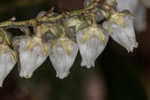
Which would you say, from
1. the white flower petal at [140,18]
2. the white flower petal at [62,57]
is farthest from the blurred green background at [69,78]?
the white flower petal at [62,57]

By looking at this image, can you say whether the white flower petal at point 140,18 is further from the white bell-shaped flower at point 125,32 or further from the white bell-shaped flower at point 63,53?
the white bell-shaped flower at point 63,53

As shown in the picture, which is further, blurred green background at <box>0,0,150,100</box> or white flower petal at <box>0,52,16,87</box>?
blurred green background at <box>0,0,150,100</box>

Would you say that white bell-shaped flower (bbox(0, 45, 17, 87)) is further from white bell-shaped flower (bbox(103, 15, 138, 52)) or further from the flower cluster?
white bell-shaped flower (bbox(103, 15, 138, 52))

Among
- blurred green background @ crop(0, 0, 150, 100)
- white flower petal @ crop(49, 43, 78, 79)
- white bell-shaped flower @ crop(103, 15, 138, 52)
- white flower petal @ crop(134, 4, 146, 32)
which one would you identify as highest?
white bell-shaped flower @ crop(103, 15, 138, 52)

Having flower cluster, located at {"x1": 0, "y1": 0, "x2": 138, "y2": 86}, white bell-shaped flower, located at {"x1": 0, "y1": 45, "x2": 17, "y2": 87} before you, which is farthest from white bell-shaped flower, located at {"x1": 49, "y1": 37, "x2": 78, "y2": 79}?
white bell-shaped flower, located at {"x1": 0, "y1": 45, "x2": 17, "y2": 87}

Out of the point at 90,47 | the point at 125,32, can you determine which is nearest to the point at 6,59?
the point at 90,47

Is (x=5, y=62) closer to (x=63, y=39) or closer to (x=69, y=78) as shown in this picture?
(x=63, y=39)

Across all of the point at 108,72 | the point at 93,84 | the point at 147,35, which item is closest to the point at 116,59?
the point at 108,72
